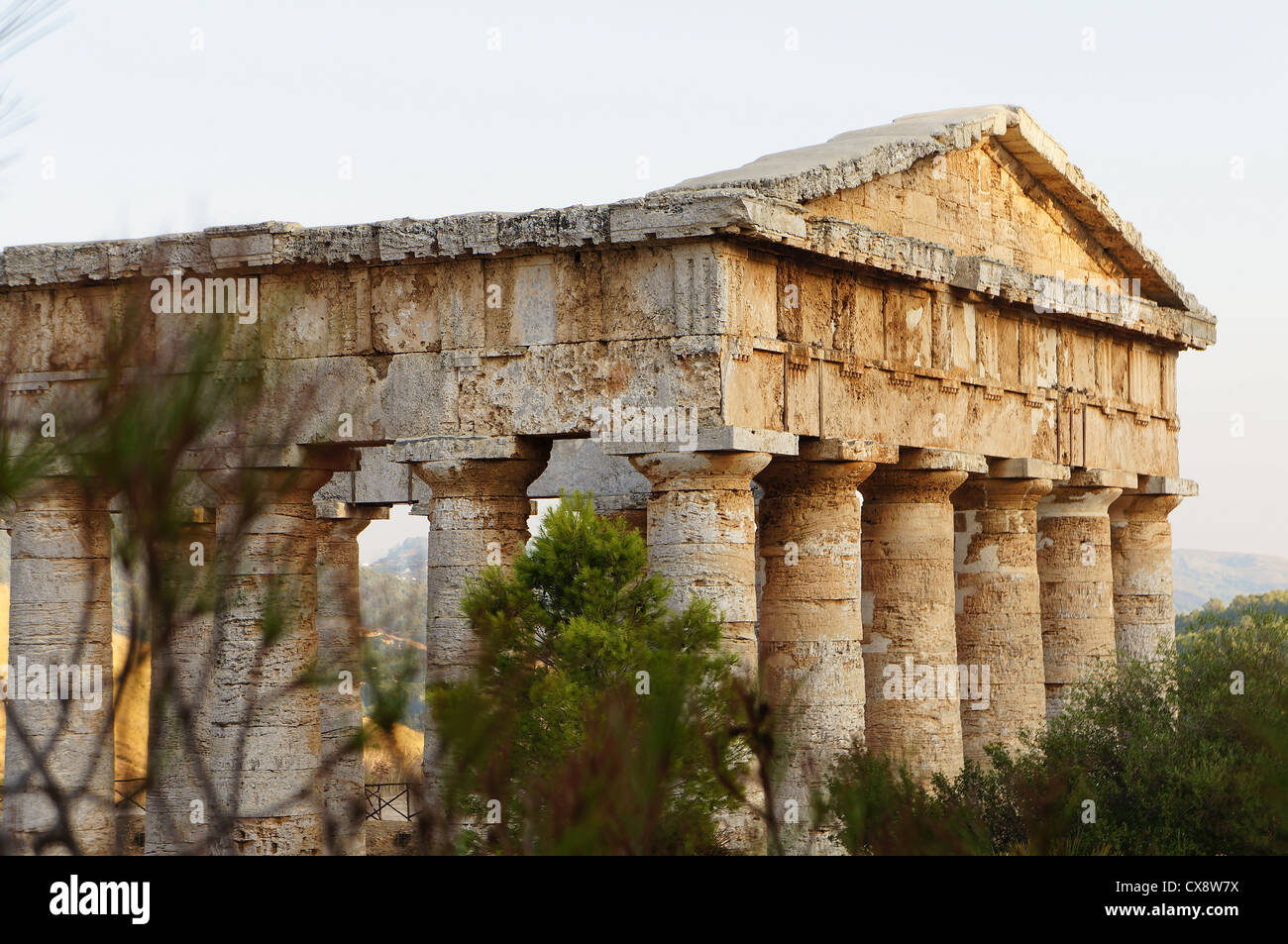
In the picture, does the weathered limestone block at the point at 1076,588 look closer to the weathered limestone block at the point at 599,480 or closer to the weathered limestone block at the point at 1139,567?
the weathered limestone block at the point at 1139,567

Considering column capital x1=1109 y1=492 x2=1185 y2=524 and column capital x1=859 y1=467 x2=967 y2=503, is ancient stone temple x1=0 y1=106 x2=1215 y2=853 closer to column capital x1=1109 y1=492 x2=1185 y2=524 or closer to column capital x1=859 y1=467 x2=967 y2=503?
column capital x1=859 y1=467 x2=967 y2=503

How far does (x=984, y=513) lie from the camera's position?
2134 centimetres

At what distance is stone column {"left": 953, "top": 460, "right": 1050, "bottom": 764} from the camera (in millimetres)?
21141

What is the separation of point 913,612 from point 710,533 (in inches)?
171

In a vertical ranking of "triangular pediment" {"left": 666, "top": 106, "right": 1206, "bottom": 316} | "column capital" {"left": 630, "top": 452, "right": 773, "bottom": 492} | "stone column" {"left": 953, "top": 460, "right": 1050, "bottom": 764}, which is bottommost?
"stone column" {"left": 953, "top": 460, "right": 1050, "bottom": 764}

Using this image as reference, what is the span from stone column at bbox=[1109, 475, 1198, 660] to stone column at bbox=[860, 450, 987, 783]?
19.4ft

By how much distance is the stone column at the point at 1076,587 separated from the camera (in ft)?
75.5

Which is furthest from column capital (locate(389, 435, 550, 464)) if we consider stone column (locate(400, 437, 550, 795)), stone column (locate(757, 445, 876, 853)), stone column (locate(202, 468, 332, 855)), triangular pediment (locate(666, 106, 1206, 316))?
triangular pediment (locate(666, 106, 1206, 316))

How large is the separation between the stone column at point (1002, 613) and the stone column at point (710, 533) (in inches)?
229

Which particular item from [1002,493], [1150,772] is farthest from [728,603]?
[1002,493]

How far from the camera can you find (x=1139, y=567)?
24.7 metres

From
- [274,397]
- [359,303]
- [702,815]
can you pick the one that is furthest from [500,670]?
[359,303]
